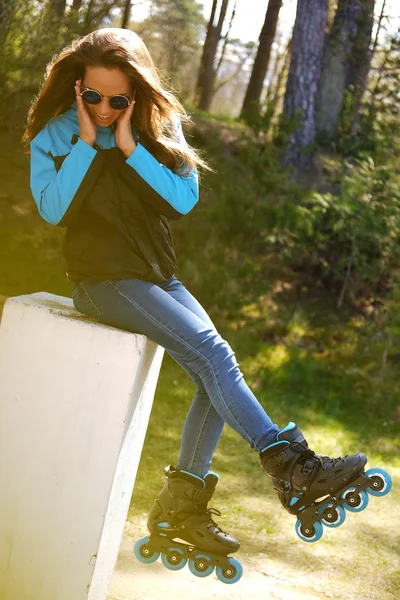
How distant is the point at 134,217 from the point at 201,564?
1.31 meters

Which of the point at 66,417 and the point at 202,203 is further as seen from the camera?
the point at 202,203

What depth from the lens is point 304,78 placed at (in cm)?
926

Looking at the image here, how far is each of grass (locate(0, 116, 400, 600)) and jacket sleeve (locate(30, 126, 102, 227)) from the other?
1009mm

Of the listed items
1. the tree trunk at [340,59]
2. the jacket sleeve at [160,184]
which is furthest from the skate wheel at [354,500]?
the tree trunk at [340,59]

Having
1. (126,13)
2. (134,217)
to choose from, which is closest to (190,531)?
(134,217)

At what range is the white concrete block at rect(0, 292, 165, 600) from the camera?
260cm

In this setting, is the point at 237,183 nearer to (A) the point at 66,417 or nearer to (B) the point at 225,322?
(B) the point at 225,322

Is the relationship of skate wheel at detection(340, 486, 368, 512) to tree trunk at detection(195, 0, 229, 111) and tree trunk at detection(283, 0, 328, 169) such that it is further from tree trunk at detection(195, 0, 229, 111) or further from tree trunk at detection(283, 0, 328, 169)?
tree trunk at detection(283, 0, 328, 169)

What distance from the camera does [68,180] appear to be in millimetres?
2555

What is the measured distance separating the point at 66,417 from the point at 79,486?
234mm

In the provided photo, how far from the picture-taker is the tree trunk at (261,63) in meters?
7.84

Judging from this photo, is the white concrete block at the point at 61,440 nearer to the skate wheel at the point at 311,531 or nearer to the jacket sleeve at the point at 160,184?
the jacket sleeve at the point at 160,184

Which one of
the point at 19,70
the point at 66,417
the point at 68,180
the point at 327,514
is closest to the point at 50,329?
the point at 66,417

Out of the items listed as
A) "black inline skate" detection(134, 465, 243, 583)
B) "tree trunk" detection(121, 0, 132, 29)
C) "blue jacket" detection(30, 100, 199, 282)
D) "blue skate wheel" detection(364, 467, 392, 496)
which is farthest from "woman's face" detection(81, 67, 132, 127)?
"tree trunk" detection(121, 0, 132, 29)
